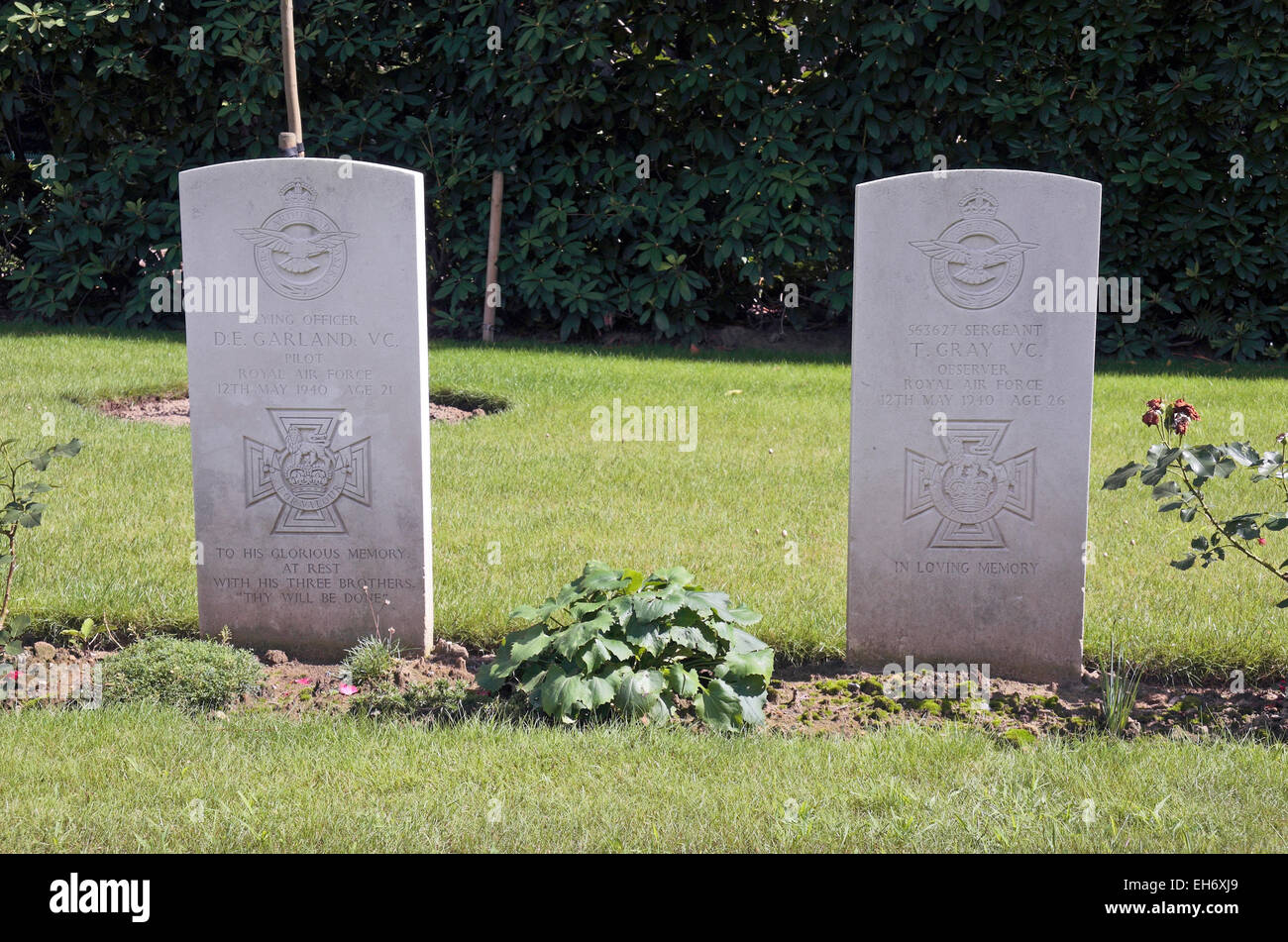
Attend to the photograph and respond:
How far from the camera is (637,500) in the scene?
6043 millimetres

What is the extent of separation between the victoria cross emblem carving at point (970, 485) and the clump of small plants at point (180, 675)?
95.8 inches

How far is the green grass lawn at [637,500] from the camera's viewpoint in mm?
4598

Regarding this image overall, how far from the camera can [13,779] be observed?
3281mm

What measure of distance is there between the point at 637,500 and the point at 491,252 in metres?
4.93

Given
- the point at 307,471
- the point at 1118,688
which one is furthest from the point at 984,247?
the point at 307,471

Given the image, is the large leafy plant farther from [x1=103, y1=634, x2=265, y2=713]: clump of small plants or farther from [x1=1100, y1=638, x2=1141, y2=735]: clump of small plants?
[x1=1100, y1=638, x2=1141, y2=735]: clump of small plants

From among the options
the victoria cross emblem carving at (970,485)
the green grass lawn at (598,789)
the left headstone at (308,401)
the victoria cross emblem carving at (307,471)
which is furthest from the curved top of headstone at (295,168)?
the victoria cross emblem carving at (970,485)

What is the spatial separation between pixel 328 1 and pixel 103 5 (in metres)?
1.90

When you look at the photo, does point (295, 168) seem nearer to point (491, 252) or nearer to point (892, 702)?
point (892, 702)

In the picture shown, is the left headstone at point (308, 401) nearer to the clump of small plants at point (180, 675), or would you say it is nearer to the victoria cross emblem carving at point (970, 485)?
the clump of small plants at point (180, 675)

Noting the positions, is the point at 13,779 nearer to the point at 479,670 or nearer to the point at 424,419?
the point at 479,670

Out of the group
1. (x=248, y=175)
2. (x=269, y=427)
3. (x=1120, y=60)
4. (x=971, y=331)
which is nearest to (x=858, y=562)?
(x=971, y=331)

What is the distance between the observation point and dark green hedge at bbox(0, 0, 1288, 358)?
9.66 meters

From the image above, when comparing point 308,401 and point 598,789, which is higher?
point 308,401
